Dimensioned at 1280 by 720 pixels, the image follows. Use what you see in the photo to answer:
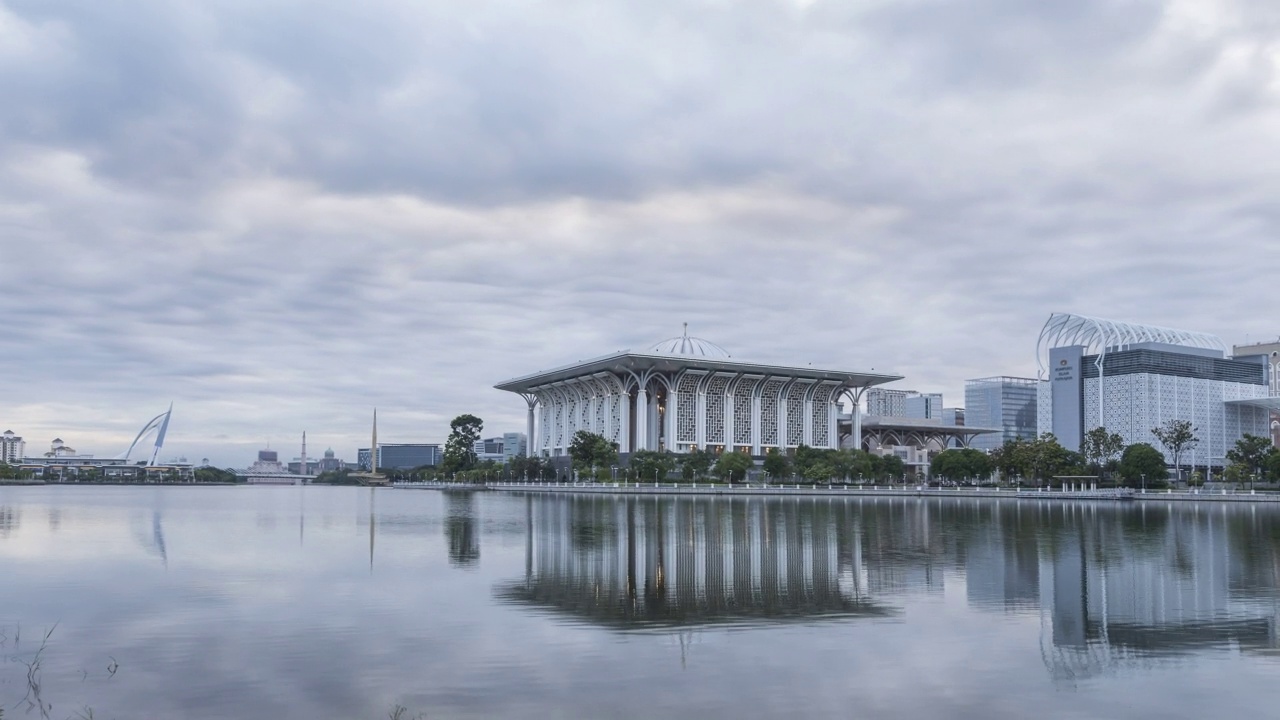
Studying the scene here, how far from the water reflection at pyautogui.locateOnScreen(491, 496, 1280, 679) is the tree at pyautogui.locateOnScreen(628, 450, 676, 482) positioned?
245 ft

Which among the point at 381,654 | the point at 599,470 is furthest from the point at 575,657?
the point at 599,470

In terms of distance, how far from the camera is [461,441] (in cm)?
16638

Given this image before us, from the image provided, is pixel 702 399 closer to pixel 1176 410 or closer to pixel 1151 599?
pixel 1176 410

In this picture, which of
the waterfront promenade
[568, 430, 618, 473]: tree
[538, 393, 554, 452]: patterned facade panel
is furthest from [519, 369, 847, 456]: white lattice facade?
the waterfront promenade

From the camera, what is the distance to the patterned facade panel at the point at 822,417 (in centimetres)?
15400

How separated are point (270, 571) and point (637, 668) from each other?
15231mm

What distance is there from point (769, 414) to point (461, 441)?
162 feet

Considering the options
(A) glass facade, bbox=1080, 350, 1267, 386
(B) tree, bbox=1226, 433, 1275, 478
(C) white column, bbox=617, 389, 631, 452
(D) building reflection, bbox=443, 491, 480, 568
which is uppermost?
(A) glass facade, bbox=1080, 350, 1267, 386

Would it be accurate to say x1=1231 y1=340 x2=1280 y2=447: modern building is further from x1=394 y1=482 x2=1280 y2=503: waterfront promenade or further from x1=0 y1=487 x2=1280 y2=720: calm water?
x1=0 y1=487 x2=1280 y2=720: calm water

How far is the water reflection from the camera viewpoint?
1823cm

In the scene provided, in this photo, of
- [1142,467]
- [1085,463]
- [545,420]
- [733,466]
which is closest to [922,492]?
[1085,463]

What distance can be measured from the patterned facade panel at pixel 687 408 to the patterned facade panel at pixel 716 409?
2.45 m

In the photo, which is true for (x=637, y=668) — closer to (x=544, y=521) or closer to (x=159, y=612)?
(x=159, y=612)

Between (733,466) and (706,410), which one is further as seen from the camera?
(706,410)
